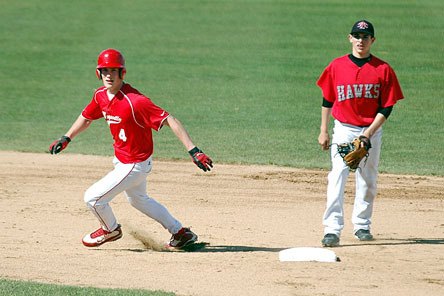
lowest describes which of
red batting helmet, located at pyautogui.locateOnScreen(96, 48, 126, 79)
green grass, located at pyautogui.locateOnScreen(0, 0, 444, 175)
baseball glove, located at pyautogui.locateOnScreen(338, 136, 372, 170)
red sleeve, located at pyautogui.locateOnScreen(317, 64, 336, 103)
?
green grass, located at pyautogui.locateOnScreen(0, 0, 444, 175)

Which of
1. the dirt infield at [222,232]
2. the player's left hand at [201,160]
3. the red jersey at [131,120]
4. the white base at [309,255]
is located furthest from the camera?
the red jersey at [131,120]

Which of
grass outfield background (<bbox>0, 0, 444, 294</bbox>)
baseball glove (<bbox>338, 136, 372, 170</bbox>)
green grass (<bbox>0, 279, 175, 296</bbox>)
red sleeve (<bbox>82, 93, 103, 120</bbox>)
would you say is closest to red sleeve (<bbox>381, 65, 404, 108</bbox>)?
baseball glove (<bbox>338, 136, 372, 170</bbox>)

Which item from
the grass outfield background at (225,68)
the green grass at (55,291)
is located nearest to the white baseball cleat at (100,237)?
the green grass at (55,291)

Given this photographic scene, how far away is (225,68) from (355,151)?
1249 centimetres

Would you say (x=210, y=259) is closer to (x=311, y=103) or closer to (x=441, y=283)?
(x=441, y=283)

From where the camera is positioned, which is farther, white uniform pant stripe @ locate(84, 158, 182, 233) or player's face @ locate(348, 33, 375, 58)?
player's face @ locate(348, 33, 375, 58)

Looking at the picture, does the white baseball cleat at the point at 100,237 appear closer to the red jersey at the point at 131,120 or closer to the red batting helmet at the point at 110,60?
the red jersey at the point at 131,120

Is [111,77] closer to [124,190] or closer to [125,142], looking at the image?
[125,142]

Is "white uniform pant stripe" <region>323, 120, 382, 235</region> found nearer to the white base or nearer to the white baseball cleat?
the white base

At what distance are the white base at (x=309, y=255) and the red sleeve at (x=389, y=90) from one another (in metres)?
1.57

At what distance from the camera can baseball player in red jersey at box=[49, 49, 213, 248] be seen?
8617 millimetres

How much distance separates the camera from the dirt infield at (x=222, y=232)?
784 cm

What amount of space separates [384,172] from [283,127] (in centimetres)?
338

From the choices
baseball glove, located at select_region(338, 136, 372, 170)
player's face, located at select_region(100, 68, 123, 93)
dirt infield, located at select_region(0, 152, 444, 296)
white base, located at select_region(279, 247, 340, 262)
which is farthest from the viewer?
baseball glove, located at select_region(338, 136, 372, 170)
